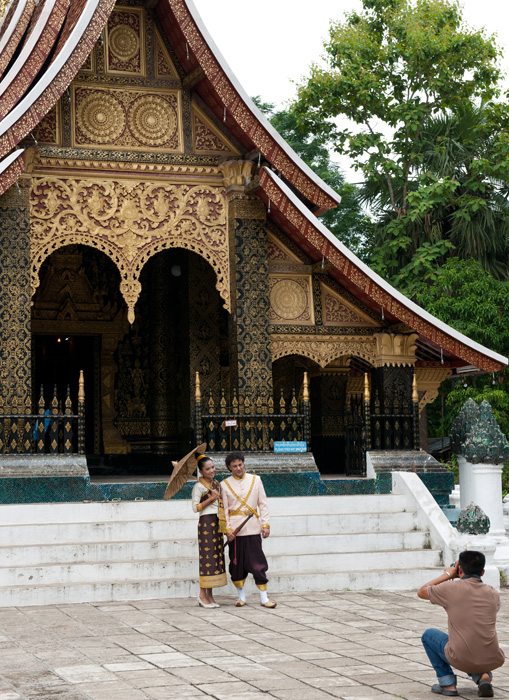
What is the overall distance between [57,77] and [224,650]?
6.54 meters

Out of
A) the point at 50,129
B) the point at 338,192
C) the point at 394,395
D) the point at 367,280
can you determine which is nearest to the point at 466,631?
the point at 367,280

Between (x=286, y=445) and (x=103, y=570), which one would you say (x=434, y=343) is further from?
(x=103, y=570)

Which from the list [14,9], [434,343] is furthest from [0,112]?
[434,343]

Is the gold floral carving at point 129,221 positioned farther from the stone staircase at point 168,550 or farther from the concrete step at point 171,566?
the concrete step at point 171,566

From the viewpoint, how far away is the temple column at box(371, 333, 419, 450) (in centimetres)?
1169

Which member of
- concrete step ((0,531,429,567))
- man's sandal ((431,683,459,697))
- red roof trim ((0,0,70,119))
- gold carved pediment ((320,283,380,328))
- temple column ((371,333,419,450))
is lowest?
man's sandal ((431,683,459,697))

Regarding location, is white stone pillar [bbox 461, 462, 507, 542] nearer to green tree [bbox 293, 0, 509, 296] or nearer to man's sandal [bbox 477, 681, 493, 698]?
man's sandal [bbox 477, 681, 493, 698]

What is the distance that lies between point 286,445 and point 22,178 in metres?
4.06

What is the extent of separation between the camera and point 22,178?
36.1 feet

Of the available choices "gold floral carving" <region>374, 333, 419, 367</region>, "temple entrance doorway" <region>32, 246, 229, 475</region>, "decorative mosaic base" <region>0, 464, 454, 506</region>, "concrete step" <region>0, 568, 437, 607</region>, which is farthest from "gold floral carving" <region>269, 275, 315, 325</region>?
"concrete step" <region>0, 568, 437, 607</region>

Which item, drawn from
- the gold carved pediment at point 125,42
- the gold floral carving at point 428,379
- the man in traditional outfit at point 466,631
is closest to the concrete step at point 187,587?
the man in traditional outfit at point 466,631

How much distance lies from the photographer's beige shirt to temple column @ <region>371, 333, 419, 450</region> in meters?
6.23

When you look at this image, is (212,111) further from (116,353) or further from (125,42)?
(116,353)

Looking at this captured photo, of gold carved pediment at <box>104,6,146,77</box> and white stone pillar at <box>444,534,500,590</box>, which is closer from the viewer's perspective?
white stone pillar at <box>444,534,500,590</box>
